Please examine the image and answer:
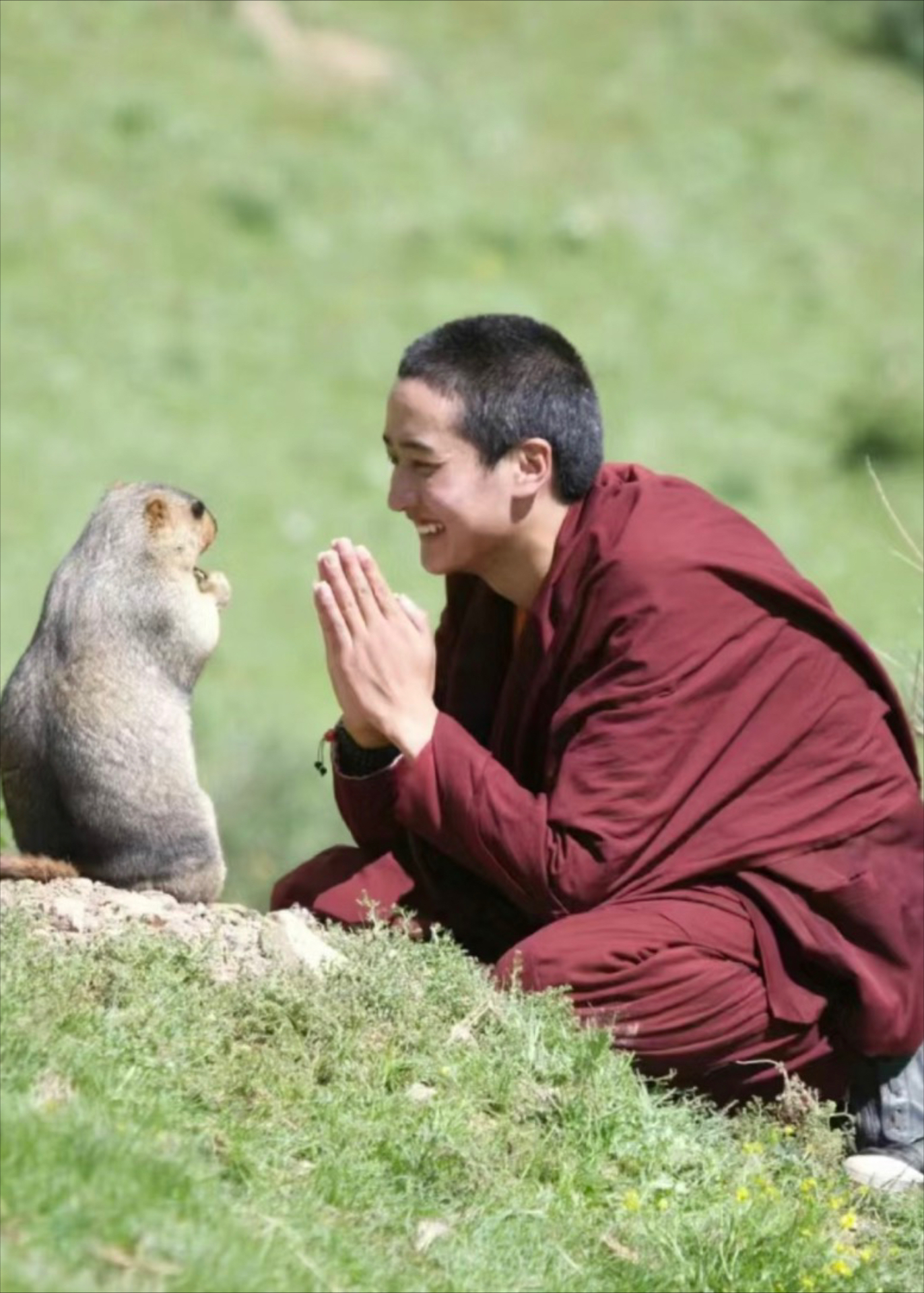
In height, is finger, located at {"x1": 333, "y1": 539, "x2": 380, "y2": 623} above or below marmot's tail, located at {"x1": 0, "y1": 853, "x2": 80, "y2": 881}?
above

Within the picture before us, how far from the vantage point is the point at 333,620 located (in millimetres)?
6152

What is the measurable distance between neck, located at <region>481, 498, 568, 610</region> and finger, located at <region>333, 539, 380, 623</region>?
1.12 ft

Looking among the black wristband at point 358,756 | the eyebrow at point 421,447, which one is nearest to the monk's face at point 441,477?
the eyebrow at point 421,447

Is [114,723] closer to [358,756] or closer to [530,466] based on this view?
[358,756]

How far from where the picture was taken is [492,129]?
64.3 ft

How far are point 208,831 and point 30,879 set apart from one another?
49 cm

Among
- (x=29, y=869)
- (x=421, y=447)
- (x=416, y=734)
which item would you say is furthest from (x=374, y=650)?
(x=29, y=869)

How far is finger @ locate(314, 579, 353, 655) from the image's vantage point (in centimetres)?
614

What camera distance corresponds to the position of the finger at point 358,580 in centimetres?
616

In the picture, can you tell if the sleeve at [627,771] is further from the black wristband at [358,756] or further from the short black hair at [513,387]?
the short black hair at [513,387]

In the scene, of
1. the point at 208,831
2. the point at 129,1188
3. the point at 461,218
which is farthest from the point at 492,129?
the point at 129,1188

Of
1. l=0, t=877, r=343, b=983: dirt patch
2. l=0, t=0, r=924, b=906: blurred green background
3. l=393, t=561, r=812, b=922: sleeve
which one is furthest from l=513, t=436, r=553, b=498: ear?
l=0, t=0, r=924, b=906: blurred green background

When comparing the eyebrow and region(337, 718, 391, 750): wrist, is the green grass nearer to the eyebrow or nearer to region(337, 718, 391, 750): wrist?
region(337, 718, 391, 750): wrist

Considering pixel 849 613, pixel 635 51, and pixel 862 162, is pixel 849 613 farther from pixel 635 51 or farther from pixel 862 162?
pixel 635 51
